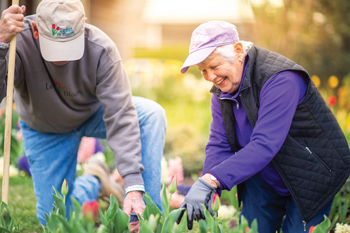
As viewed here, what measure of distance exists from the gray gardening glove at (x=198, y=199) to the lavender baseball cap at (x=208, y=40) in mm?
559

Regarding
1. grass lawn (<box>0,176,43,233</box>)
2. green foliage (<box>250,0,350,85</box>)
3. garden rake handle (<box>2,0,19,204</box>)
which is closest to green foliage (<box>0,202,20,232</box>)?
garden rake handle (<box>2,0,19,204</box>)

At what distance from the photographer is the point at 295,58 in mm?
5770

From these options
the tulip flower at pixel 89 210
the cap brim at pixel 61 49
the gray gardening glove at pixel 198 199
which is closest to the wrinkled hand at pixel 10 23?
the cap brim at pixel 61 49

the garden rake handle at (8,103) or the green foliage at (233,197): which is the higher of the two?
the garden rake handle at (8,103)

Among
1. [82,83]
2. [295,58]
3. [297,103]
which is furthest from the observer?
[295,58]

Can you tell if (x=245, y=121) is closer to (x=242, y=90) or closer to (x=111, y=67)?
(x=242, y=90)

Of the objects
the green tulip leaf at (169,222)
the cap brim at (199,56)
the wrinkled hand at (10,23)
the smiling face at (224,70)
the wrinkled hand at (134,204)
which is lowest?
the wrinkled hand at (134,204)

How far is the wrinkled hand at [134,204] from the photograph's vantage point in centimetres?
182

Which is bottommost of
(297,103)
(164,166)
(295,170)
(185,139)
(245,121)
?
(185,139)

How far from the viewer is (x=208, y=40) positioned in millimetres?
1749

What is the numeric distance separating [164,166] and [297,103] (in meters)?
1.48

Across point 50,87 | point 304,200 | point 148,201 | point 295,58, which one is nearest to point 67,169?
point 50,87

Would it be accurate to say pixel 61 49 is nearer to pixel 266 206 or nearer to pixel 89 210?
Answer: pixel 89 210

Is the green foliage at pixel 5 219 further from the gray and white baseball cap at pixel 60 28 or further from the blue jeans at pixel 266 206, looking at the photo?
the blue jeans at pixel 266 206
